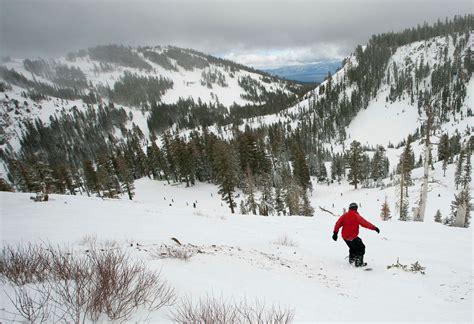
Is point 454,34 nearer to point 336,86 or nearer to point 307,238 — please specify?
point 336,86

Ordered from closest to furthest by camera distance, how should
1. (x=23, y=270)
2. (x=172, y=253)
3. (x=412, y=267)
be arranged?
(x=23, y=270) < (x=172, y=253) < (x=412, y=267)

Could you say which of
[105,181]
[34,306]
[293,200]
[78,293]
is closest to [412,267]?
[78,293]

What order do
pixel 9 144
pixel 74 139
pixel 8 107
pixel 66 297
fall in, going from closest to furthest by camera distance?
pixel 66 297 → pixel 9 144 → pixel 74 139 → pixel 8 107

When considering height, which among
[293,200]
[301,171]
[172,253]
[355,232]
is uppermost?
[172,253]

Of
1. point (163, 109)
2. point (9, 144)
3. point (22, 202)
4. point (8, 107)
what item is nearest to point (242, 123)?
point (163, 109)

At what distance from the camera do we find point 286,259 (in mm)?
7270

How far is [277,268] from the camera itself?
20.8ft

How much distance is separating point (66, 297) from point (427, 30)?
249929mm

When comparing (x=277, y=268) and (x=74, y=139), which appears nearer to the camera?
(x=277, y=268)

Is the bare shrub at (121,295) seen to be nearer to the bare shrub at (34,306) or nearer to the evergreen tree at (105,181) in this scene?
the bare shrub at (34,306)

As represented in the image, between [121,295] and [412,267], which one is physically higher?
[121,295]

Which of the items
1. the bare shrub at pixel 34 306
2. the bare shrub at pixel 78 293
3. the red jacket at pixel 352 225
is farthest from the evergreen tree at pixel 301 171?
the bare shrub at pixel 34 306

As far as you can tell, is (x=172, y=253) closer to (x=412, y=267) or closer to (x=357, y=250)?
(x=357, y=250)

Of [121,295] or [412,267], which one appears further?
[412,267]
